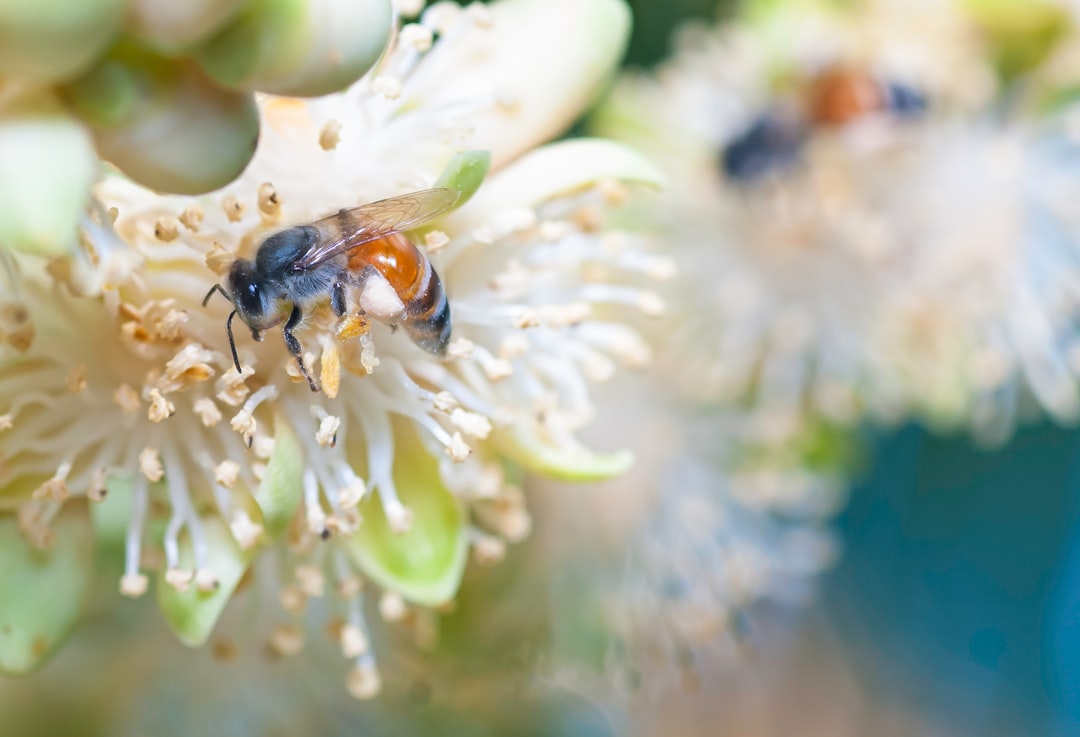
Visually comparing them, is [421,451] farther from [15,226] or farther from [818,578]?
[818,578]

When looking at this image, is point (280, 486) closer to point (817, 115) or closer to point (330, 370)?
point (330, 370)

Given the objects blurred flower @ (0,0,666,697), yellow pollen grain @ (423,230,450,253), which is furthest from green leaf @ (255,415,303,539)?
yellow pollen grain @ (423,230,450,253)

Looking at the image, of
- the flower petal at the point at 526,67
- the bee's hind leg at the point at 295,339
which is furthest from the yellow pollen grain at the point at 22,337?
the flower petal at the point at 526,67

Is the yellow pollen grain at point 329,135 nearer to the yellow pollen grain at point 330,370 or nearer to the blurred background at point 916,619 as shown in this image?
the yellow pollen grain at point 330,370

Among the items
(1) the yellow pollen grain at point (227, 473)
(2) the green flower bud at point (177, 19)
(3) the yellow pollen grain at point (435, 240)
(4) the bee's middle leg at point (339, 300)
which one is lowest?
(1) the yellow pollen grain at point (227, 473)

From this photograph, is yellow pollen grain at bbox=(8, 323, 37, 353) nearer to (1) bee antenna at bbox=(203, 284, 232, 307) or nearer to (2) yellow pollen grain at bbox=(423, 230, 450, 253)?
(1) bee antenna at bbox=(203, 284, 232, 307)
